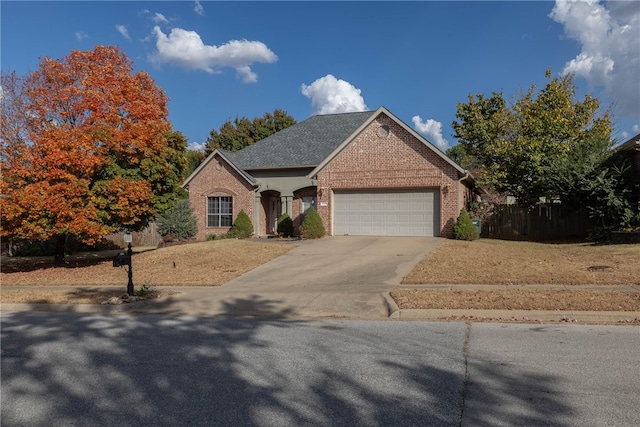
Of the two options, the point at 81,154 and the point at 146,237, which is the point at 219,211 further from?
the point at 81,154

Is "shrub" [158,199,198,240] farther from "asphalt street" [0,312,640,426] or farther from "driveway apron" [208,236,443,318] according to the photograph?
"asphalt street" [0,312,640,426]

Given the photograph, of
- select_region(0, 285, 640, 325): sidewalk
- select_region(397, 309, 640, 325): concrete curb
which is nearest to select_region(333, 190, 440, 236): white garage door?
select_region(0, 285, 640, 325): sidewalk

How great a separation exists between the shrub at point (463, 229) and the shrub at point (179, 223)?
1430 centimetres

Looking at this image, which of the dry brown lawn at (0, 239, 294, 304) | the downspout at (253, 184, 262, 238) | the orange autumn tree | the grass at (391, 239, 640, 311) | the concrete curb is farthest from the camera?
the downspout at (253, 184, 262, 238)

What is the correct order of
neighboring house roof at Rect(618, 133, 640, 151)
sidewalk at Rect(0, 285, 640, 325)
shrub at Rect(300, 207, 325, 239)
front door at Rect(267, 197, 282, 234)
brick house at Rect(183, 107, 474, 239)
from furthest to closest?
front door at Rect(267, 197, 282, 234)
shrub at Rect(300, 207, 325, 239)
brick house at Rect(183, 107, 474, 239)
neighboring house roof at Rect(618, 133, 640, 151)
sidewalk at Rect(0, 285, 640, 325)

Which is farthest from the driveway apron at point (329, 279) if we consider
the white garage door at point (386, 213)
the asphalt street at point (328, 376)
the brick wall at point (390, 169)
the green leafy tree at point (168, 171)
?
the green leafy tree at point (168, 171)

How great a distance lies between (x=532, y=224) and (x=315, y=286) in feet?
53.1

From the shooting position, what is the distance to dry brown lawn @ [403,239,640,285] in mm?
11094

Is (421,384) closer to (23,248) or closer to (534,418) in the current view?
(534,418)

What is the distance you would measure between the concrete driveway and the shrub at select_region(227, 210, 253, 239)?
6982mm

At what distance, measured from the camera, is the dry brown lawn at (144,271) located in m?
12.4

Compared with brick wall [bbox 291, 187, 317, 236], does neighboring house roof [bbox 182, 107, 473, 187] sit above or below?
above

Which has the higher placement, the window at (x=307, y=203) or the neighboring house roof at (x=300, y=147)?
the neighboring house roof at (x=300, y=147)

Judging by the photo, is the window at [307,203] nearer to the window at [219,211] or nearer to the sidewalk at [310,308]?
the window at [219,211]
